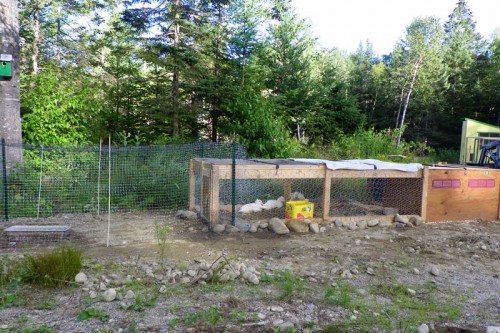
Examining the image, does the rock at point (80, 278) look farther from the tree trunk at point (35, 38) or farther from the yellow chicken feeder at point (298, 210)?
the tree trunk at point (35, 38)

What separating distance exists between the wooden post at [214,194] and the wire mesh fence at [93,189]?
58 cm

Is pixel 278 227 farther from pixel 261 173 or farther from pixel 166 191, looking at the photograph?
pixel 166 191

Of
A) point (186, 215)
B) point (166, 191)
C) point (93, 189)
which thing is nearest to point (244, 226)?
point (186, 215)

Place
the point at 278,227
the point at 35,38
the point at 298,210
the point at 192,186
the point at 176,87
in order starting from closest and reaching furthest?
the point at 278,227 < the point at 298,210 < the point at 192,186 < the point at 176,87 < the point at 35,38

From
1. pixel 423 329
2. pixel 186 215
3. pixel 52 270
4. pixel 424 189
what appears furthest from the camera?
pixel 424 189

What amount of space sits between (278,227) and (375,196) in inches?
122

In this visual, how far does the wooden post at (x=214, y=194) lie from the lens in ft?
20.8

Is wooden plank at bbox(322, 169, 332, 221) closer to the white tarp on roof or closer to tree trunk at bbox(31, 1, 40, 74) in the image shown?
the white tarp on roof

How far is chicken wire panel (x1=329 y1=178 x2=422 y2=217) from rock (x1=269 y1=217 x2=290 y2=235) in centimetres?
148

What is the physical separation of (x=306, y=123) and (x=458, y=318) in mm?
18111

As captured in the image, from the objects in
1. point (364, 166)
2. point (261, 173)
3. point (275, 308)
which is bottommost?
point (275, 308)

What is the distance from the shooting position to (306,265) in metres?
4.84

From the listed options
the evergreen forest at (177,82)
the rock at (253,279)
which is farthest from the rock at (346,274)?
the evergreen forest at (177,82)

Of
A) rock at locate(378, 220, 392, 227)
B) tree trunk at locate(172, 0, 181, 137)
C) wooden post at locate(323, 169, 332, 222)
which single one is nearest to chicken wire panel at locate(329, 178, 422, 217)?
rock at locate(378, 220, 392, 227)
